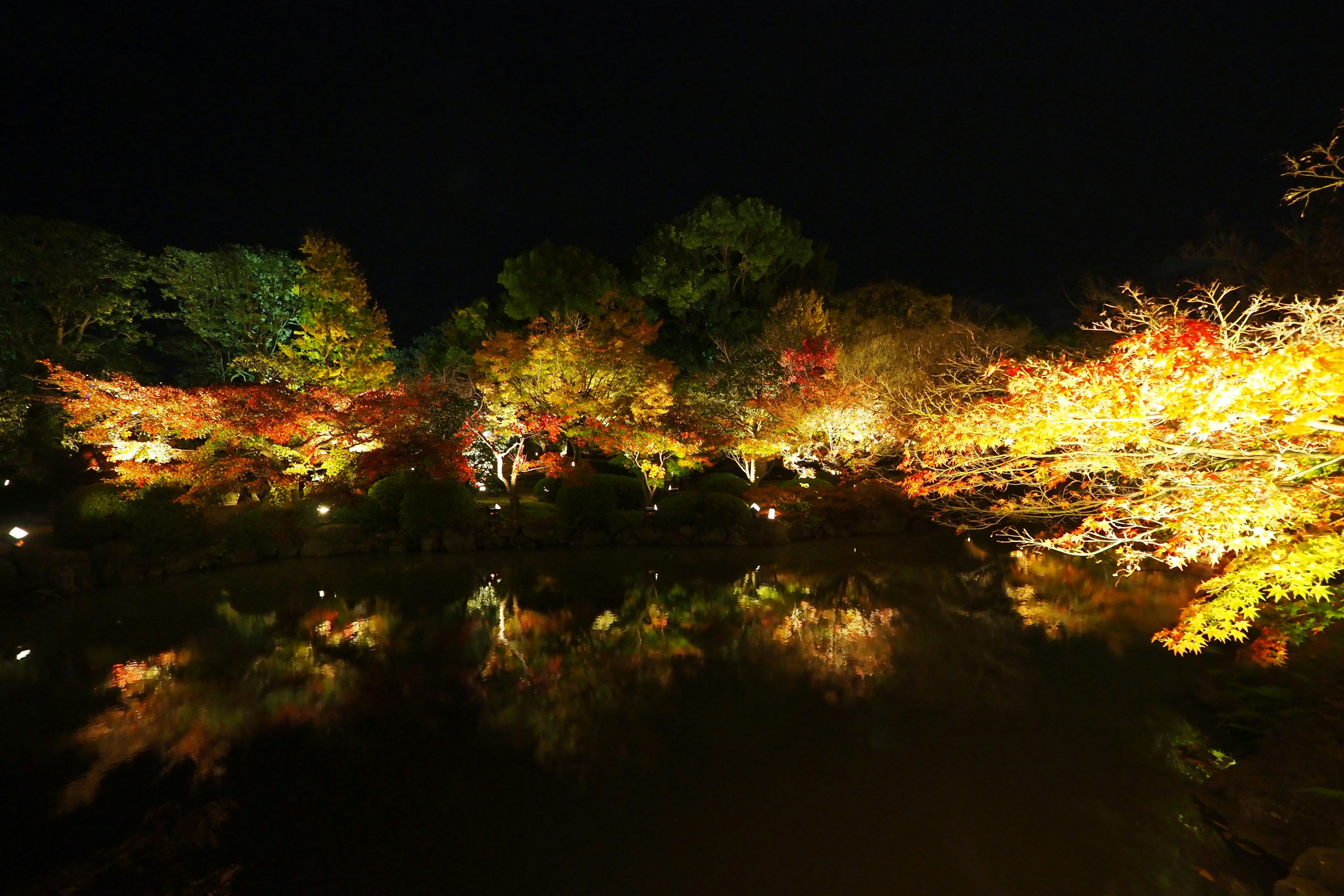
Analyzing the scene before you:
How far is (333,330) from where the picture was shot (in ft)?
54.0

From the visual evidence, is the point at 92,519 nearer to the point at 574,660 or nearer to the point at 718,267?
the point at 574,660

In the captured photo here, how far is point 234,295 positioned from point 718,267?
47.1 ft

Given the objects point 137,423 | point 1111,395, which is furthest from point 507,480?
point 1111,395

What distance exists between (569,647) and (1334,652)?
293 inches

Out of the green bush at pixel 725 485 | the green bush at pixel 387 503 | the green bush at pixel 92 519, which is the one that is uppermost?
the green bush at pixel 725 485

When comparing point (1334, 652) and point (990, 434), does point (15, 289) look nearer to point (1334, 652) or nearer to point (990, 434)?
point (990, 434)

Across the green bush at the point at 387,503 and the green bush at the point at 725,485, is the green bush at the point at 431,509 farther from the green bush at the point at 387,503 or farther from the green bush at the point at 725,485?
the green bush at the point at 725,485

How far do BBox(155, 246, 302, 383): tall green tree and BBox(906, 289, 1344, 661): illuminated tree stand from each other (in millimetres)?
18391

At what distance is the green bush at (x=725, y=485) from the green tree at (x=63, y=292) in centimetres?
1494

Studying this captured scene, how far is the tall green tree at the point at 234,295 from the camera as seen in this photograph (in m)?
17.2

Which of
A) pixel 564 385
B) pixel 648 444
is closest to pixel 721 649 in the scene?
→ pixel 648 444

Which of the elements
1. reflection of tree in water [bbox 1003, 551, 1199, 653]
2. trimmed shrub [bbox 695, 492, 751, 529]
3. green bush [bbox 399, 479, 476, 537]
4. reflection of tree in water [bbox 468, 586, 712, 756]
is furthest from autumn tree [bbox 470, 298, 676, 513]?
reflection of tree in water [bbox 1003, 551, 1199, 653]

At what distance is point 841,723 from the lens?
5910 mm

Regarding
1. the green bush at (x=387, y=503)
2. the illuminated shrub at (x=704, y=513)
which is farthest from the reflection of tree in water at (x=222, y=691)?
the illuminated shrub at (x=704, y=513)
